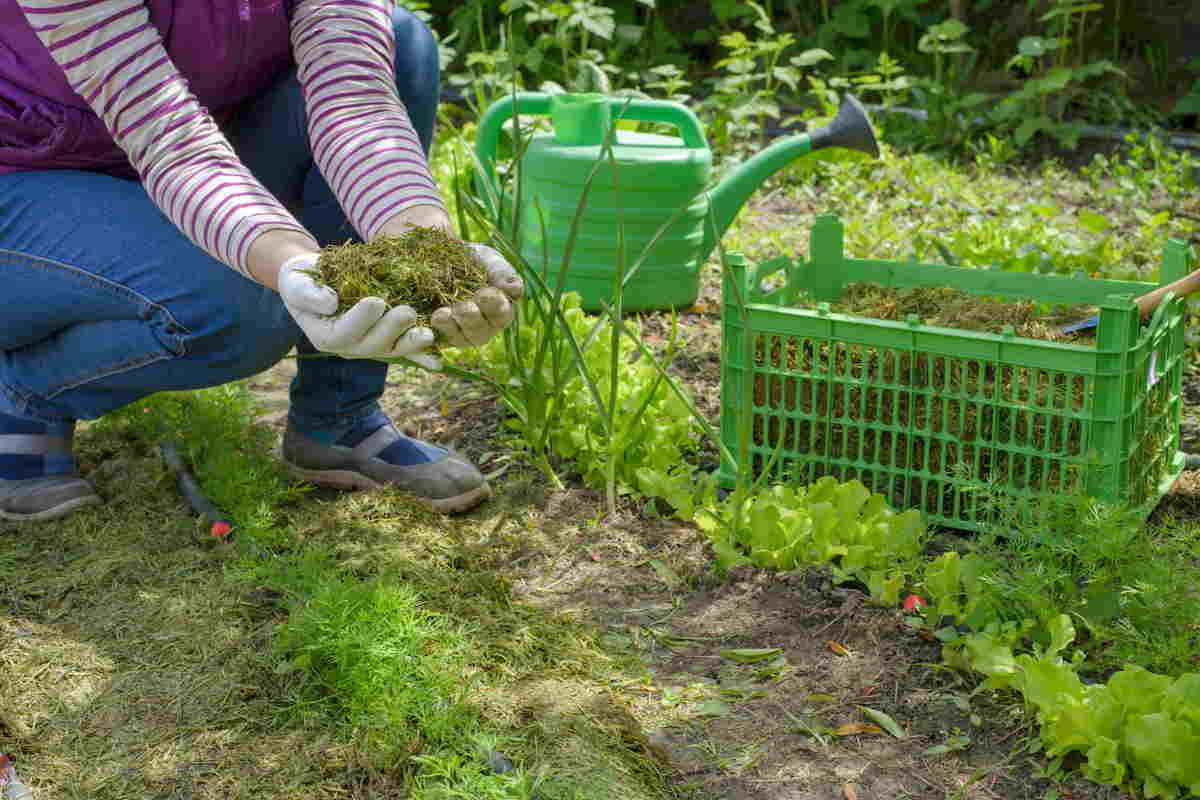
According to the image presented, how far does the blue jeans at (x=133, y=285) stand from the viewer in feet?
6.38

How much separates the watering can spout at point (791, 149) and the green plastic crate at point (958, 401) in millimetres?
551

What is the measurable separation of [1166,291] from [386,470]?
131cm

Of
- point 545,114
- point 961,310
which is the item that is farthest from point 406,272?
point 545,114

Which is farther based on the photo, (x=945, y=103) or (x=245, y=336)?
(x=945, y=103)

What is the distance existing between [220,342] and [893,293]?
1.17 meters

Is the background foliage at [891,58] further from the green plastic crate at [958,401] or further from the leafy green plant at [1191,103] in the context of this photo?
the green plastic crate at [958,401]

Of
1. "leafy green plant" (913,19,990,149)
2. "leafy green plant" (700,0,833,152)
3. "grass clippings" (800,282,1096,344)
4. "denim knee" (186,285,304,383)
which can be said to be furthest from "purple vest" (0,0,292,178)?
"leafy green plant" (913,19,990,149)

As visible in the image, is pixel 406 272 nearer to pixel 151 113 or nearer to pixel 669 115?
pixel 151 113

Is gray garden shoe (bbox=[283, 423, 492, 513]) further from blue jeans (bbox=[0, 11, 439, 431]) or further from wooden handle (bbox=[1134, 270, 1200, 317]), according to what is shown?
wooden handle (bbox=[1134, 270, 1200, 317])

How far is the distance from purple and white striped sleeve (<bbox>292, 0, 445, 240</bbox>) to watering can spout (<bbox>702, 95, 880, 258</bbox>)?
3.09 ft

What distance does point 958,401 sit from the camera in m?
2.02

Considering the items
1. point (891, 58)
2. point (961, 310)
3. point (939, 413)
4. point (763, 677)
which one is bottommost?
point (763, 677)

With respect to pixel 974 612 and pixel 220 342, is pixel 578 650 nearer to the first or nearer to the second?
pixel 974 612

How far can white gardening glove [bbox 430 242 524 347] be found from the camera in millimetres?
1658
